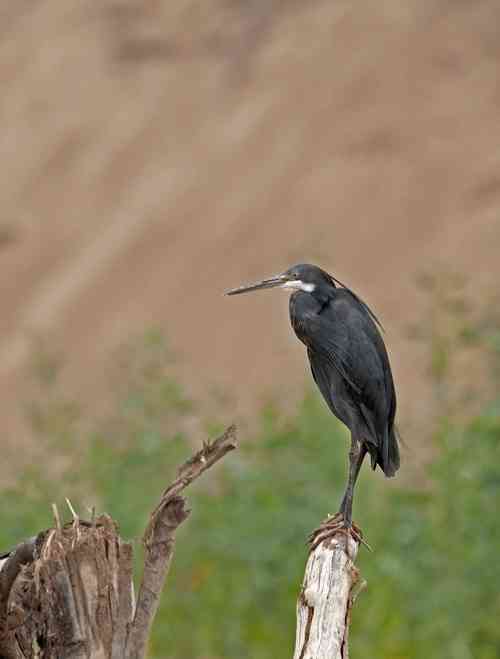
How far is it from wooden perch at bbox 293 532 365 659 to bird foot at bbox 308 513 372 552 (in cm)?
30

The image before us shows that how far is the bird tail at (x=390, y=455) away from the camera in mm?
5578

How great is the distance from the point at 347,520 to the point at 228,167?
24.1 meters

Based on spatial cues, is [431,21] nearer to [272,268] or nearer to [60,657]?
[272,268]

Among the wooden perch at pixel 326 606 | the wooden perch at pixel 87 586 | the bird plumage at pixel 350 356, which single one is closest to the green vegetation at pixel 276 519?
the bird plumage at pixel 350 356

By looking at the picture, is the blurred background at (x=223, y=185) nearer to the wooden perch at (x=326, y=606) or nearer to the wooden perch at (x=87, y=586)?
the wooden perch at (x=326, y=606)

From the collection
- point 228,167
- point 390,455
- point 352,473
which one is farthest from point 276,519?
point 228,167

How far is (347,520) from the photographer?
18.1ft

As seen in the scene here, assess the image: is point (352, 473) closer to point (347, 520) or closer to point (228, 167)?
point (347, 520)

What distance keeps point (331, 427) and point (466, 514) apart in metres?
1.03

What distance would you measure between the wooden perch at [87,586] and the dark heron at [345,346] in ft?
3.13

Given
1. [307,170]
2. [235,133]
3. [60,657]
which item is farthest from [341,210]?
[60,657]

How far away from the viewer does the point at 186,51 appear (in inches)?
1276

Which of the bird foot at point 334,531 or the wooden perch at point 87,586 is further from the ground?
the bird foot at point 334,531

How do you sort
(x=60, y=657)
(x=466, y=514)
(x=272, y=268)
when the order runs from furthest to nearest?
(x=272, y=268)
(x=466, y=514)
(x=60, y=657)
